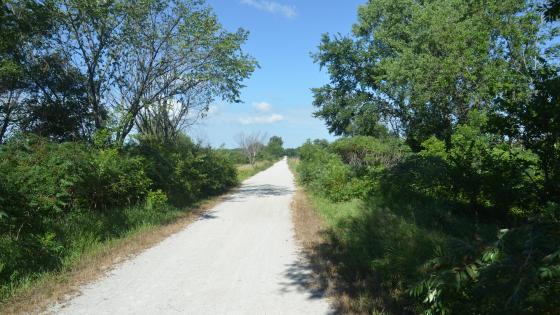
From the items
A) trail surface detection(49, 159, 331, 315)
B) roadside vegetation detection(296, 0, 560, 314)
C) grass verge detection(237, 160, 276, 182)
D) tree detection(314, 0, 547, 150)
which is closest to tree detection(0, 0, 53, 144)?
trail surface detection(49, 159, 331, 315)

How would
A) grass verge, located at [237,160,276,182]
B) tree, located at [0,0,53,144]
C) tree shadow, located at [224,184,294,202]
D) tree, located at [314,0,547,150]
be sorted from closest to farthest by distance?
tree, located at [0,0,53,144] < tree, located at [314,0,547,150] < tree shadow, located at [224,184,294,202] < grass verge, located at [237,160,276,182]

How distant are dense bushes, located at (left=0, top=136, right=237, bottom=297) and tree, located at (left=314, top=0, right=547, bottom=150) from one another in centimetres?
891

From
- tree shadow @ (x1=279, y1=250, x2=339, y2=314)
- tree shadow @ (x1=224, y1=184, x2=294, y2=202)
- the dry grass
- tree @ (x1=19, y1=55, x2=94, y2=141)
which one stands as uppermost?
tree @ (x1=19, y1=55, x2=94, y2=141)

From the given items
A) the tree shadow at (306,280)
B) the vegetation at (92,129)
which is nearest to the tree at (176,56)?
the vegetation at (92,129)

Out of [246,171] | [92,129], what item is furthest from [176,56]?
[246,171]

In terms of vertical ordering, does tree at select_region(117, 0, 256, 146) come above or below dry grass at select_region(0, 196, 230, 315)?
above

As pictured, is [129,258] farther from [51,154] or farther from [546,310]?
[546,310]

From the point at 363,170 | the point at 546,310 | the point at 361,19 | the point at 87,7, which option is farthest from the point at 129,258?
the point at 361,19

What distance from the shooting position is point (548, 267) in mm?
2162

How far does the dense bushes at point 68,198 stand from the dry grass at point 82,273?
298mm

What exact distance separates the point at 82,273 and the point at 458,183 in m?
8.25

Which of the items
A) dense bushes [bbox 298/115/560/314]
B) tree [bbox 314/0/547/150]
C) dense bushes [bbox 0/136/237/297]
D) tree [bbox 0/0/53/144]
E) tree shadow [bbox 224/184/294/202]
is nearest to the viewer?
dense bushes [bbox 298/115/560/314]

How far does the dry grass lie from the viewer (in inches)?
211

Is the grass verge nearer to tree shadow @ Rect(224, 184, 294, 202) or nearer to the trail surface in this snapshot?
tree shadow @ Rect(224, 184, 294, 202)
